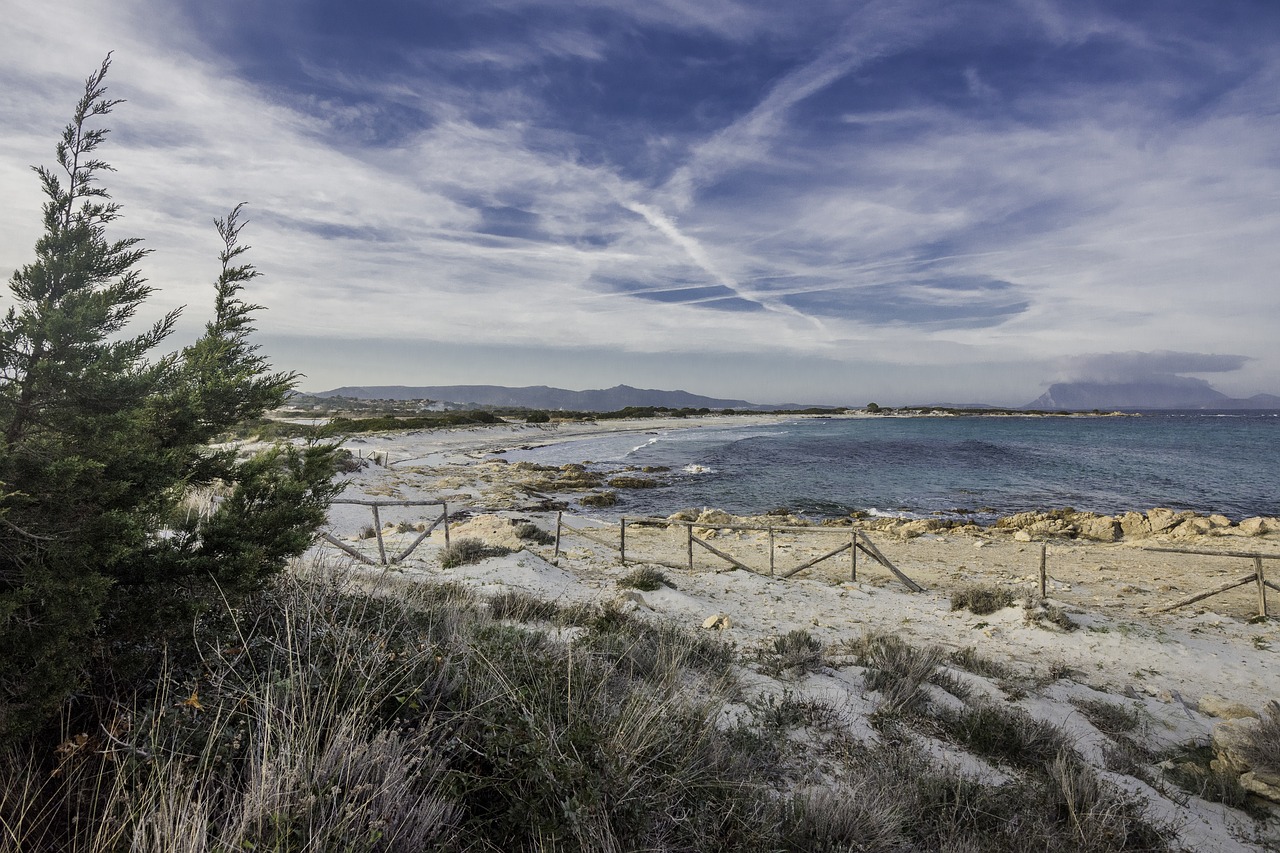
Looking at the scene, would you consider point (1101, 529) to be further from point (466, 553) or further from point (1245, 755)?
point (466, 553)

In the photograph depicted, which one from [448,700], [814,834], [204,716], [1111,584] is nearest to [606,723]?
[448,700]

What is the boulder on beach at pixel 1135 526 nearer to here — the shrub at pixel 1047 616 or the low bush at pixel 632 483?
the shrub at pixel 1047 616

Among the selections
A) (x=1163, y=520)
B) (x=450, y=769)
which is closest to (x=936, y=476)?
(x=1163, y=520)

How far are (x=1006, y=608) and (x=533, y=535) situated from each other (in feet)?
A: 35.9

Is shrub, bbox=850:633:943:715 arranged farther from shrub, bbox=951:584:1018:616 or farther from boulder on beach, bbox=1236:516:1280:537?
boulder on beach, bbox=1236:516:1280:537

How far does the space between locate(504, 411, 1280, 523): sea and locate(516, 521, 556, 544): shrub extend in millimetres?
6816

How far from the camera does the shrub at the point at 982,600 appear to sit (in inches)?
394

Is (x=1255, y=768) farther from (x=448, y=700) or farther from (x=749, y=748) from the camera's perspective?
(x=448, y=700)

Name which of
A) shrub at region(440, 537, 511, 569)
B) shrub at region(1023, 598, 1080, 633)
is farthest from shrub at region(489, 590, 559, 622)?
shrub at region(1023, 598, 1080, 633)

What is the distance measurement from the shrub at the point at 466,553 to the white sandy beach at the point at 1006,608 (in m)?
0.29

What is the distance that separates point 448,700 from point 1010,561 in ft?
51.9

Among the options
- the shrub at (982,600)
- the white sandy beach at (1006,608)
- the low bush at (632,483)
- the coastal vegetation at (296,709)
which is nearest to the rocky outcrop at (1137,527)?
the white sandy beach at (1006,608)

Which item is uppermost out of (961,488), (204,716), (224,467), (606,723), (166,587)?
(224,467)

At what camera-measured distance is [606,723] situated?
3.26 meters
